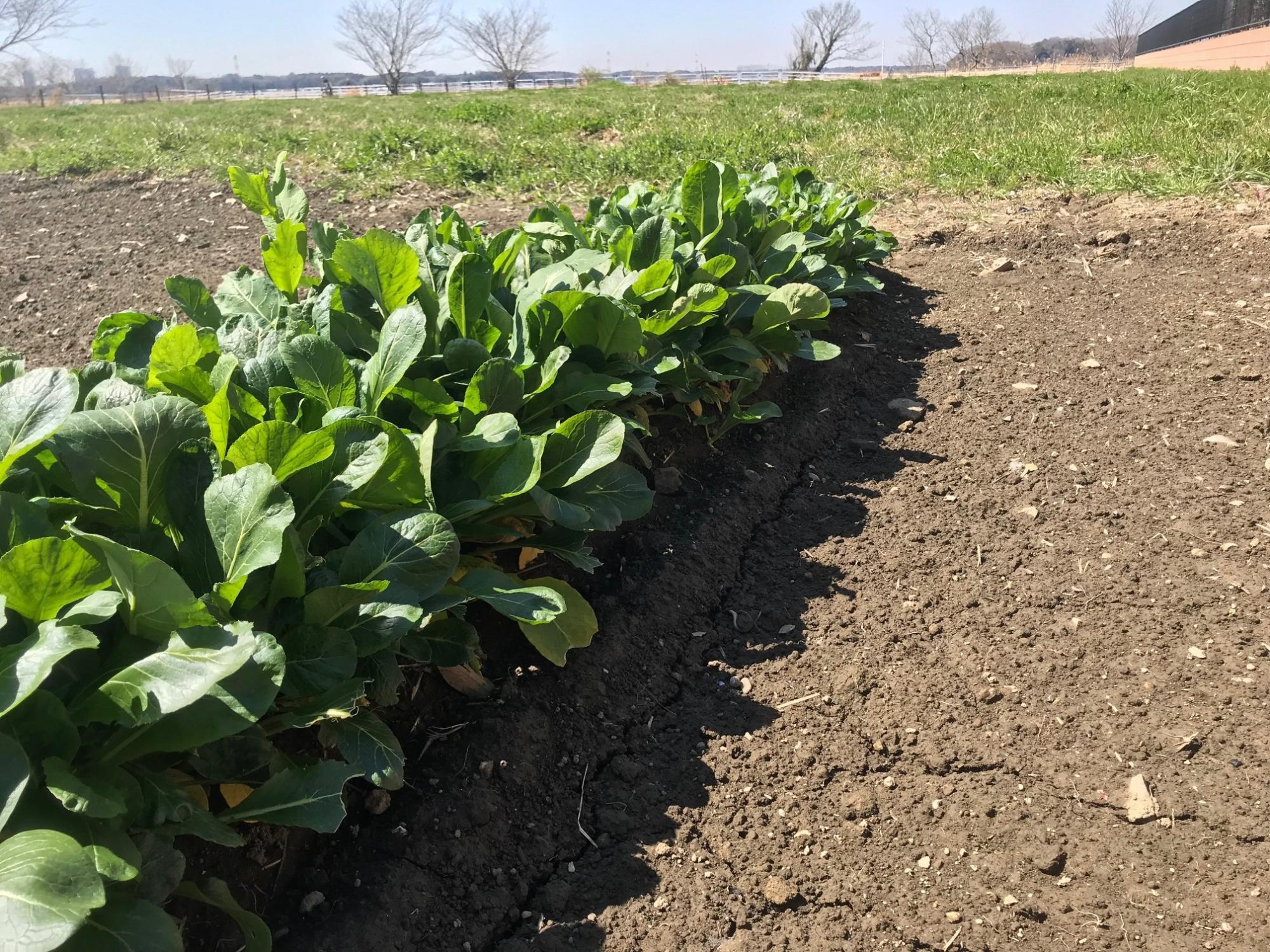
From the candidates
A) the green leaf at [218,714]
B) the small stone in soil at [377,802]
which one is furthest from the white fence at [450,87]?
the green leaf at [218,714]

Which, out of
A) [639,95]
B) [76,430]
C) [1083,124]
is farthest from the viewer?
[639,95]

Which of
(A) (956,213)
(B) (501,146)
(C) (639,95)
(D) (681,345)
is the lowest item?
(D) (681,345)

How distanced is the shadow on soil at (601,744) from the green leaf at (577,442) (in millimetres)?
475

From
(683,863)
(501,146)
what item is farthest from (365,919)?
(501,146)

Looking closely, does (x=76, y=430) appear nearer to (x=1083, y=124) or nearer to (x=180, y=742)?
(x=180, y=742)

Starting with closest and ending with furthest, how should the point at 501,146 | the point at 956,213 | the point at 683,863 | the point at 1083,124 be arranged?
the point at 683,863, the point at 956,213, the point at 1083,124, the point at 501,146

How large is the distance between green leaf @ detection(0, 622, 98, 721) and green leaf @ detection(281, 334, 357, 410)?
0.81 m

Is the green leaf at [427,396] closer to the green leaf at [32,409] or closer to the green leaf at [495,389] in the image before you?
the green leaf at [495,389]

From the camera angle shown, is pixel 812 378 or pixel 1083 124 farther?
pixel 1083 124

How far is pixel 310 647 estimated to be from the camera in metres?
1.57

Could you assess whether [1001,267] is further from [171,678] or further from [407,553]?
[171,678]

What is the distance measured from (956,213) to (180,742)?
5.64m

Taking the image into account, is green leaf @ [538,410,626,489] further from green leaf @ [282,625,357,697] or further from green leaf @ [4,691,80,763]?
green leaf @ [4,691,80,763]

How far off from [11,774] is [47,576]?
28 cm
